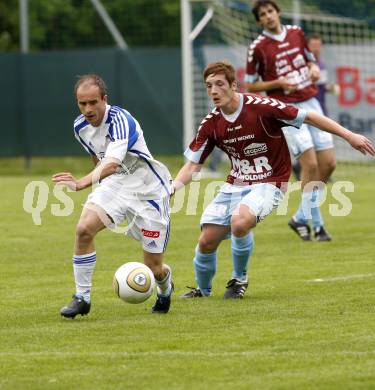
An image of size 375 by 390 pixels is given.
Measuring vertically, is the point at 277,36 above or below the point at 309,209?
above

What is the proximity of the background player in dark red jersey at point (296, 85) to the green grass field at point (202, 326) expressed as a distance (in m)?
0.43

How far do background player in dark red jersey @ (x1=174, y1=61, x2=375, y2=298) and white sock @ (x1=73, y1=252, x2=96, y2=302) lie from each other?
0.96 metres

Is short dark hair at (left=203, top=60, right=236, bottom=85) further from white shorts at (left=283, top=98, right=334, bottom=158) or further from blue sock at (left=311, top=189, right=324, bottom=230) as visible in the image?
blue sock at (left=311, top=189, right=324, bottom=230)

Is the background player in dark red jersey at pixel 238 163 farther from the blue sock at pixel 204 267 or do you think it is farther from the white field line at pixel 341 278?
the white field line at pixel 341 278

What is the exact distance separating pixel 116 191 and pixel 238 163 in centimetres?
120

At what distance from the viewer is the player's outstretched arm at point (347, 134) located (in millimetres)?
7837

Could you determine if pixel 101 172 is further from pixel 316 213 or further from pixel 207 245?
pixel 316 213

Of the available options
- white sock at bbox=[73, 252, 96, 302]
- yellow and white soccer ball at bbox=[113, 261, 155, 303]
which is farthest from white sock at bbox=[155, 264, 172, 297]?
white sock at bbox=[73, 252, 96, 302]

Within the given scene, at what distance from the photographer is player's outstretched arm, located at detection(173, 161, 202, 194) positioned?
26.8 feet

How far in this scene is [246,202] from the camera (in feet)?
27.3

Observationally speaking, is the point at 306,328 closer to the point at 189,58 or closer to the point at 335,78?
the point at 189,58

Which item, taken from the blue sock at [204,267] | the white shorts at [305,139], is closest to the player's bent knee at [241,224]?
the blue sock at [204,267]

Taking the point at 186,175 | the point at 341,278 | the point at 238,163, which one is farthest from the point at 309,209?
the point at 186,175

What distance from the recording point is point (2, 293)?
8875mm
